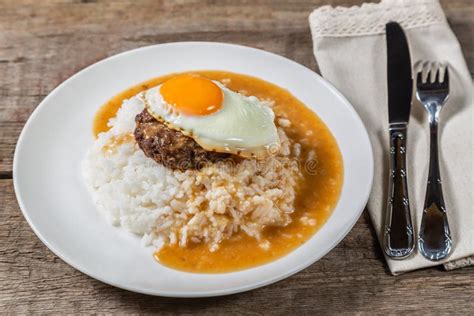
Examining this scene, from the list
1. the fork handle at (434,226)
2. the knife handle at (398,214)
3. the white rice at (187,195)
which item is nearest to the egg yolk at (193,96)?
the white rice at (187,195)

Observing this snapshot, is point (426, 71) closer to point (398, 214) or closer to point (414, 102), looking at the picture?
point (414, 102)

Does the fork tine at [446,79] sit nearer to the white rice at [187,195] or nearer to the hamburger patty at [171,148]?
the white rice at [187,195]

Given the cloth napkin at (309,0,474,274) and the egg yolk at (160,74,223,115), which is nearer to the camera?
the egg yolk at (160,74,223,115)

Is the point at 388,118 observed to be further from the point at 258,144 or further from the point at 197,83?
the point at 197,83

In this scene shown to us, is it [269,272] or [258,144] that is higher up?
[258,144]

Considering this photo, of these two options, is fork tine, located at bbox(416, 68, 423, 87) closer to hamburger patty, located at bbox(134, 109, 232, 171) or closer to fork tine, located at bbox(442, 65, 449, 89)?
fork tine, located at bbox(442, 65, 449, 89)

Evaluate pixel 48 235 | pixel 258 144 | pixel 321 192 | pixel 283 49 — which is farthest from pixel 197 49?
pixel 48 235

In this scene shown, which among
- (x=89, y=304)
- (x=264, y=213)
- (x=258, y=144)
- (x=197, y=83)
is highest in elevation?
(x=197, y=83)

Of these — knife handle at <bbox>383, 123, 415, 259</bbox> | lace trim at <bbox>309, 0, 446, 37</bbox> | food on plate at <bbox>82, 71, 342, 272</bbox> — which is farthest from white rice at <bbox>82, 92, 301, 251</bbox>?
lace trim at <bbox>309, 0, 446, 37</bbox>
